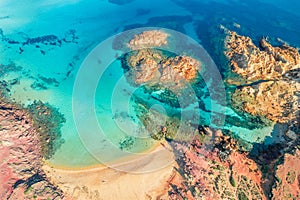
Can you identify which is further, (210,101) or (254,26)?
(254,26)

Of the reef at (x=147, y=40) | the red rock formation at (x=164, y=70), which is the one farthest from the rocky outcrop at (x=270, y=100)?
the reef at (x=147, y=40)

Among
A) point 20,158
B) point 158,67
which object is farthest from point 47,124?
point 158,67

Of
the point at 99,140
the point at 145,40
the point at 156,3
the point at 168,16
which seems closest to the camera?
the point at 99,140

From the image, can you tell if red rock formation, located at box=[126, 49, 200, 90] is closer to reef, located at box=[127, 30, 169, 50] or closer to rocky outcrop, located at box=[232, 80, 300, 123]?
reef, located at box=[127, 30, 169, 50]

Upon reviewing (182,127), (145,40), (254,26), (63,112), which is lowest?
(63,112)

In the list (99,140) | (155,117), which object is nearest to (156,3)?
(155,117)

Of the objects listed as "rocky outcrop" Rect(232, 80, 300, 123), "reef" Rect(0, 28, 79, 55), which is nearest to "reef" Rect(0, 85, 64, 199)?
"reef" Rect(0, 28, 79, 55)

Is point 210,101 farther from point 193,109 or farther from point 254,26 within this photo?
point 254,26
